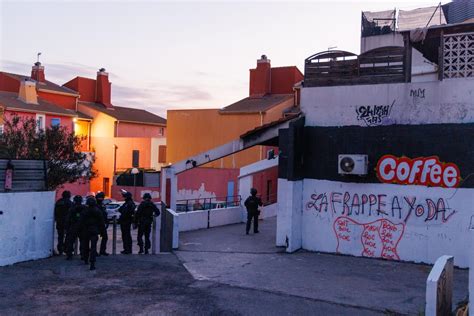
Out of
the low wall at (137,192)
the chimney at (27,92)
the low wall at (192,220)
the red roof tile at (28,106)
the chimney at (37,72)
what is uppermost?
the chimney at (37,72)

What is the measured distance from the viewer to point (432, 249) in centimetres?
1228

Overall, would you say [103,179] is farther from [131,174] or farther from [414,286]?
[414,286]

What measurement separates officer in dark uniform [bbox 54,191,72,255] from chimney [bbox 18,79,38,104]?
27.5 metres

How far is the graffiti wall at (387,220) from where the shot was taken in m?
12.0

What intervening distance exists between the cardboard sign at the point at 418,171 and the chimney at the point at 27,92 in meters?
31.1

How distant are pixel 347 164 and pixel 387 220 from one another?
5.61 ft

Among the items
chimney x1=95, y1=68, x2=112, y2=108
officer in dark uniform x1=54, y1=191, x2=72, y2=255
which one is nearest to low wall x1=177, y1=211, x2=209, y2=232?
officer in dark uniform x1=54, y1=191, x2=72, y2=255

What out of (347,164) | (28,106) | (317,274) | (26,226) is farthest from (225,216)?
(28,106)

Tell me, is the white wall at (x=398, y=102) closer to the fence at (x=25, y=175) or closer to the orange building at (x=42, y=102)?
the fence at (x=25, y=175)

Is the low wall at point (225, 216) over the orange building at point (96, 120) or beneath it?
beneath

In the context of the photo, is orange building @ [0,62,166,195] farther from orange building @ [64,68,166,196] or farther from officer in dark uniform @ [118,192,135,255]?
officer in dark uniform @ [118,192,135,255]

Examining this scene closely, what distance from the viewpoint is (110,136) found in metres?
43.7

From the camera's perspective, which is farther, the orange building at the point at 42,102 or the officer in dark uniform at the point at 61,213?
the orange building at the point at 42,102

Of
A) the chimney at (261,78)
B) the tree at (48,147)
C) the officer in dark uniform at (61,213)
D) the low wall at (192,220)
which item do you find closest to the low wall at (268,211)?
the low wall at (192,220)
